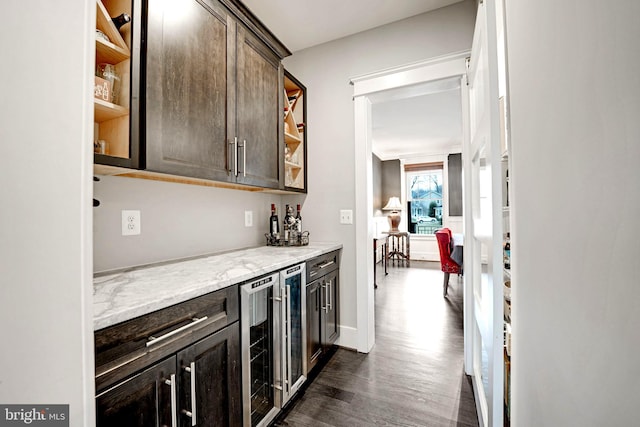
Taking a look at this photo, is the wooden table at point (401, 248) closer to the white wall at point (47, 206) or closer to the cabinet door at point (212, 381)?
the cabinet door at point (212, 381)

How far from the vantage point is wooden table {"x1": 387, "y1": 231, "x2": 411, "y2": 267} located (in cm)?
617

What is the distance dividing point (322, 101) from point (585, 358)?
8.14ft

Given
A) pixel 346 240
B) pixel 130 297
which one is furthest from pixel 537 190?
pixel 346 240

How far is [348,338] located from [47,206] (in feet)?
7.49

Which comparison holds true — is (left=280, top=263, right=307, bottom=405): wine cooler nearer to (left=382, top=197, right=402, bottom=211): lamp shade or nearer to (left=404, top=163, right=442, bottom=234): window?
(left=382, top=197, right=402, bottom=211): lamp shade

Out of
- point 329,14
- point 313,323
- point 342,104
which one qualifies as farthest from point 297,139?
point 313,323

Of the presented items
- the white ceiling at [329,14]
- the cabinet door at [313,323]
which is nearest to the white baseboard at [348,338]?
the cabinet door at [313,323]

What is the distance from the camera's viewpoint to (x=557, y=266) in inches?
19.1

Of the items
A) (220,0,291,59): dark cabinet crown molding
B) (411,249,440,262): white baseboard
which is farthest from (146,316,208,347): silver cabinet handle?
(411,249,440,262): white baseboard

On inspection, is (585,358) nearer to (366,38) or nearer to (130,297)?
(130,297)

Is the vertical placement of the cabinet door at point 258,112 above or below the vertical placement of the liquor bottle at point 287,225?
above

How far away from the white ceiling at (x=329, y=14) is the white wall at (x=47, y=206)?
1894 mm

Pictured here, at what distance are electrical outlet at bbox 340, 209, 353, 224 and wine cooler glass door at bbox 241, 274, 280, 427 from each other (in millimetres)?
1066

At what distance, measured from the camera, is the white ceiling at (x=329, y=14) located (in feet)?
6.61
